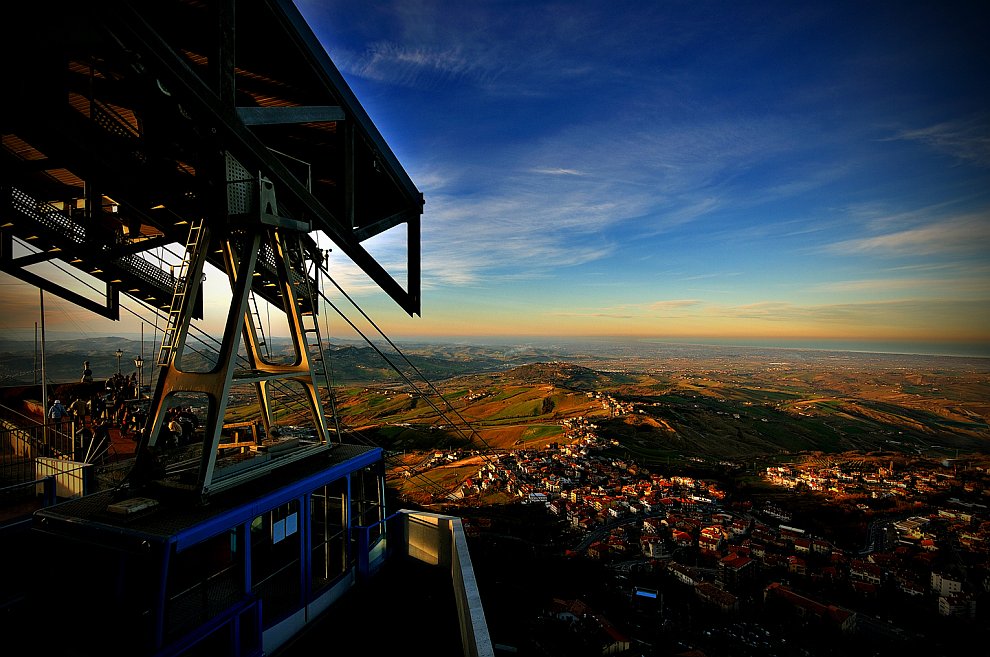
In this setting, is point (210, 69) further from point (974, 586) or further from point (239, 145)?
point (974, 586)

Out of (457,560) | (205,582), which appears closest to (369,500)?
(457,560)

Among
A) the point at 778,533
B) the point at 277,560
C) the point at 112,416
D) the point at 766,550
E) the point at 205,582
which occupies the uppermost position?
the point at 112,416

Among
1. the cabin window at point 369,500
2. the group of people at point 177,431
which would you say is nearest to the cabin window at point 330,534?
the cabin window at point 369,500

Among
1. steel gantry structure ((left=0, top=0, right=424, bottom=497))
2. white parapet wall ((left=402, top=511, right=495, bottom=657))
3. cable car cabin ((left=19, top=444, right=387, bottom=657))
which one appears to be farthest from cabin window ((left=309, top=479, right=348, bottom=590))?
white parapet wall ((left=402, top=511, right=495, bottom=657))

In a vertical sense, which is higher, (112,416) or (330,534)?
(112,416)

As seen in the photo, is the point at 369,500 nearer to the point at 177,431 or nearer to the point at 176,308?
the point at 176,308

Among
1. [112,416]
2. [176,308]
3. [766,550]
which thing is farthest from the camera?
[766,550]

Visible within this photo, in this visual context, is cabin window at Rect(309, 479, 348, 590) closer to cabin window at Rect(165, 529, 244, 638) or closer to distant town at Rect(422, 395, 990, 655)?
cabin window at Rect(165, 529, 244, 638)
